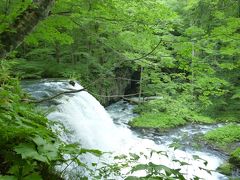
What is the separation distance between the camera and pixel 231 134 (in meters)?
12.5

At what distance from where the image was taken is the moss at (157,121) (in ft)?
45.8

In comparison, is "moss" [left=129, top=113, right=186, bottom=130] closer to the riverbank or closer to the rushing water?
the riverbank

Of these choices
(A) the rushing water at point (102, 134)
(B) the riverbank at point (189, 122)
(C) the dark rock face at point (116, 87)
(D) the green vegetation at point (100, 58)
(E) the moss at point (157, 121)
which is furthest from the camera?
(C) the dark rock face at point (116, 87)

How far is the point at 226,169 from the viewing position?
29.2 ft

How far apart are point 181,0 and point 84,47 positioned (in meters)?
10.8

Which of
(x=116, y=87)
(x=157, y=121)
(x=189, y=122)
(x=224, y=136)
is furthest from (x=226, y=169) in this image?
(x=116, y=87)

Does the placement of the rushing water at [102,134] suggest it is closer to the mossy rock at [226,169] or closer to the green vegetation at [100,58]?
the mossy rock at [226,169]

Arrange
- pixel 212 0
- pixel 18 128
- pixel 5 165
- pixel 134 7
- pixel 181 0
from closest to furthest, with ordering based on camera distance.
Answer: pixel 18 128 < pixel 5 165 < pixel 134 7 < pixel 212 0 < pixel 181 0

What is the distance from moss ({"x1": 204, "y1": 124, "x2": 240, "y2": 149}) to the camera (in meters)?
11.6

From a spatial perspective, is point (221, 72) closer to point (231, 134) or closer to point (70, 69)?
point (231, 134)

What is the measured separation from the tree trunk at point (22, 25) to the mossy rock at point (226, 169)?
7.44 metres

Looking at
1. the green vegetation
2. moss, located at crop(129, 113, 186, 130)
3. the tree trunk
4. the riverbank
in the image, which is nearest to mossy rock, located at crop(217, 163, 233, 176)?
the riverbank

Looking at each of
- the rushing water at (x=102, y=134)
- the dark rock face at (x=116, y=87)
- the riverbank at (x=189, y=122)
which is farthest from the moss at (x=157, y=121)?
the dark rock face at (x=116, y=87)

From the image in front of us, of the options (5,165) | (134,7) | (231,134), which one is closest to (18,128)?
(5,165)
